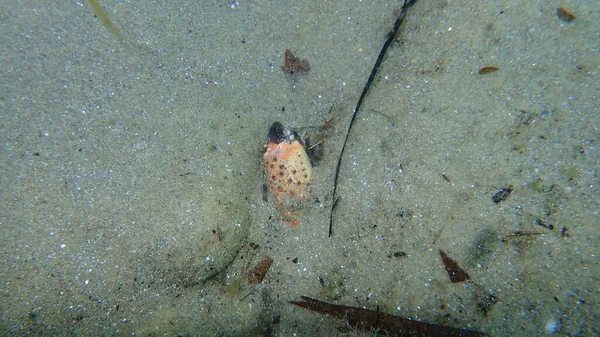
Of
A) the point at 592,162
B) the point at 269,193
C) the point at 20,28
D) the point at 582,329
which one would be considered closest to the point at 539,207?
the point at 592,162

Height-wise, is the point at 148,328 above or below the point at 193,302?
below

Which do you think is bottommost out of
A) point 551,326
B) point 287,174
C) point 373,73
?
point 551,326

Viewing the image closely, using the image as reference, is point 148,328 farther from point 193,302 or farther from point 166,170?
point 166,170

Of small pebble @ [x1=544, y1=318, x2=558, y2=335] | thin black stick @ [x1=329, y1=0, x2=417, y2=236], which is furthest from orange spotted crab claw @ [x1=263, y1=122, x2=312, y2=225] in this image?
small pebble @ [x1=544, y1=318, x2=558, y2=335]

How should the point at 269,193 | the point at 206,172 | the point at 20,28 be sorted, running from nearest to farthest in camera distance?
the point at 20,28 → the point at 206,172 → the point at 269,193

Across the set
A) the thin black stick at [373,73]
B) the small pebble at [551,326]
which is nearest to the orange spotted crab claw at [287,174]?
the thin black stick at [373,73]

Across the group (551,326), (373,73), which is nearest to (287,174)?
(373,73)

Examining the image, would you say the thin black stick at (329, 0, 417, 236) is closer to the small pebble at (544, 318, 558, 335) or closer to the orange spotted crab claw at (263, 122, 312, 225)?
the orange spotted crab claw at (263, 122, 312, 225)

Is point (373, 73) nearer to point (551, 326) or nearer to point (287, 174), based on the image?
point (287, 174)

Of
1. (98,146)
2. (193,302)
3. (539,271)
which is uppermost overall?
(98,146)

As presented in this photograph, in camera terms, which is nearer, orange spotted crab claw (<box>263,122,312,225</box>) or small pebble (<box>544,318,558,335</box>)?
small pebble (<box>544,318,558,335</box>)

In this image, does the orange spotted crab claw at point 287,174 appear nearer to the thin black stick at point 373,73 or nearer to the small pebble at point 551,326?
the thin black stick at point 373,73
